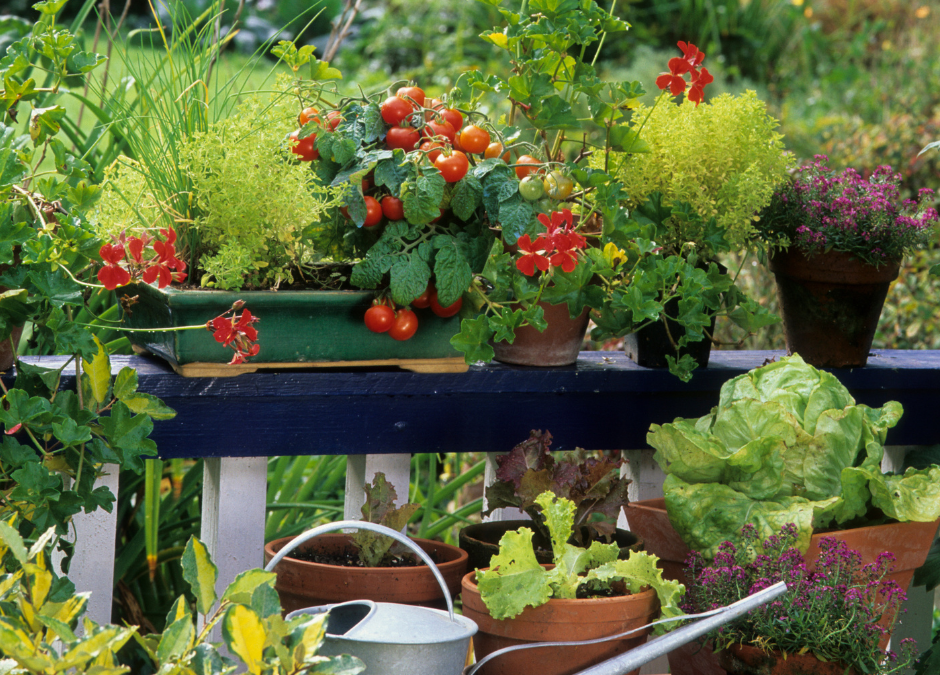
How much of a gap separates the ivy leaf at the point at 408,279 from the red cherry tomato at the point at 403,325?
5cm

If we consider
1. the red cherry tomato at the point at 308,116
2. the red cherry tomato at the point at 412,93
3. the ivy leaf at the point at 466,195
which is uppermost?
the red cherry tomato at the point at 412,93

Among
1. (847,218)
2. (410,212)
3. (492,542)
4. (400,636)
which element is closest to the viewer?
(400,636)

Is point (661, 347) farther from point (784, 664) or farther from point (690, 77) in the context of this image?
point (784, 664)

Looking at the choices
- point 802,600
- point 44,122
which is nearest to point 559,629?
point 802,600

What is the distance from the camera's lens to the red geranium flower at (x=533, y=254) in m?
1.12

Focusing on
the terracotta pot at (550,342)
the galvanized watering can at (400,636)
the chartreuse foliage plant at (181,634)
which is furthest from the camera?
the terracotta pot at (550,342)

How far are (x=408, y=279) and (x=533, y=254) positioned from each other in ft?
0.58

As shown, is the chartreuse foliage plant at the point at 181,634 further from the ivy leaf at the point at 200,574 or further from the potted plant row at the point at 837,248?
the potted plant row at the point at 837,248

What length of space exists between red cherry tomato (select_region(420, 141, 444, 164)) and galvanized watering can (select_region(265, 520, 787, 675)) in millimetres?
507

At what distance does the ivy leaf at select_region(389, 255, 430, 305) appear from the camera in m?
1.20

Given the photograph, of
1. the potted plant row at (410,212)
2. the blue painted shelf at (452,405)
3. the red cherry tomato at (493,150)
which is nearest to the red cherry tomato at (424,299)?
the potted plant row at (410,212)

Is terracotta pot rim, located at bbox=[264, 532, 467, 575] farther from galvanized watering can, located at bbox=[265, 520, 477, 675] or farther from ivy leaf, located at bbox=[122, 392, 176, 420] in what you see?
ivy leaf, located at bbox=[122, 392, 176, 420]

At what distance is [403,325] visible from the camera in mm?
1254

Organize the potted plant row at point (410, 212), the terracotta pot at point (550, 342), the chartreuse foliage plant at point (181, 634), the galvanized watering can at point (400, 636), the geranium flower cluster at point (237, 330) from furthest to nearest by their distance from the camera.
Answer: the terracotta pot at point (550, 342)
the potted plant row at point (410, 212)
the geranium flower cluster at point (237, 330)
the galvanized watering can at point (400, 636)
the chartreuse foliage plant at point (181, 634)
